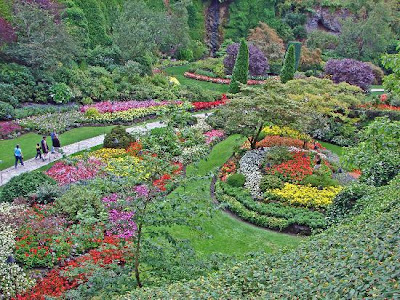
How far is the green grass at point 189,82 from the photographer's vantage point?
3356cm

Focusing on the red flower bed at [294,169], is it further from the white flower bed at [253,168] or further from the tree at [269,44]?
the tree at [269,44]

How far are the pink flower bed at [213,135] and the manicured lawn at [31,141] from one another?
5348mm

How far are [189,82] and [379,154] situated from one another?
23.8 meters

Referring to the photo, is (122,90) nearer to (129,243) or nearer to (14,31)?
(14,31)

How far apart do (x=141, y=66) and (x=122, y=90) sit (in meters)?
4.00

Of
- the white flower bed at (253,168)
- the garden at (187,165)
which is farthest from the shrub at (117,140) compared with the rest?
the white flower bed at (253,168)

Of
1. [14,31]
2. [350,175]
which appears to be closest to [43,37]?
[14,31]

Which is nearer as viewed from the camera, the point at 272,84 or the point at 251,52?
the point at 272,84

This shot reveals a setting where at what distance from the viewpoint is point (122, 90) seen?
2838 centimetres

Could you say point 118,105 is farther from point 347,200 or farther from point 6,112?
point 347,200

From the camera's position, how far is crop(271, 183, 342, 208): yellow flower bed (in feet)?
48.0

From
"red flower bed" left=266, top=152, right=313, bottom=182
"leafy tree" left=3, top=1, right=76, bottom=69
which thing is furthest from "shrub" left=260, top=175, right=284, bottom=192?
"leafy tree" left=3, top=1, right=76, bottom=69

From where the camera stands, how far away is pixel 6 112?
22094mm

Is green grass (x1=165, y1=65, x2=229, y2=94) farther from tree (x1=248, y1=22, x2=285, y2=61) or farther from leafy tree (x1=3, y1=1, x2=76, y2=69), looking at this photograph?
leafy tree (x1=3, y1=1, x2=76, y2=69)
